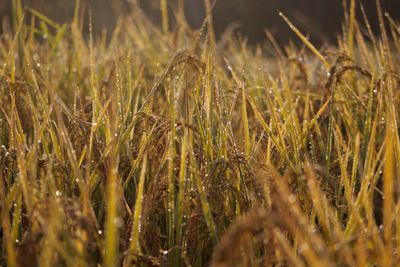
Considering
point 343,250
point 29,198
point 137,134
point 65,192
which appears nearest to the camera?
point 343,250

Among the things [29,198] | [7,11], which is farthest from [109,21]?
[29,198]

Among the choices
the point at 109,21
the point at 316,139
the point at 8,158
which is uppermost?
the point at 109,21

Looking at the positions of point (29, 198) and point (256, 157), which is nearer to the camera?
point (29, 198)

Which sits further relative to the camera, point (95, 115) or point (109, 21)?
point (109, 21)

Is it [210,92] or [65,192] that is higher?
[210,92]

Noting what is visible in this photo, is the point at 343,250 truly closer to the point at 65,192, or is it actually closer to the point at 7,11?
the point at 65,192

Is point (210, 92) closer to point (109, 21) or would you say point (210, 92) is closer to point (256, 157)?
point (256, 157)

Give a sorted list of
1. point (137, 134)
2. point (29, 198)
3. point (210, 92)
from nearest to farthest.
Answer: point (29, 198)
point (210, 92)
point (137, 134)

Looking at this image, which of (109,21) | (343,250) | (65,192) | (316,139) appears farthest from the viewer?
(109,21)

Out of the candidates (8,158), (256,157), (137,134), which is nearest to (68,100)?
(137,134)
